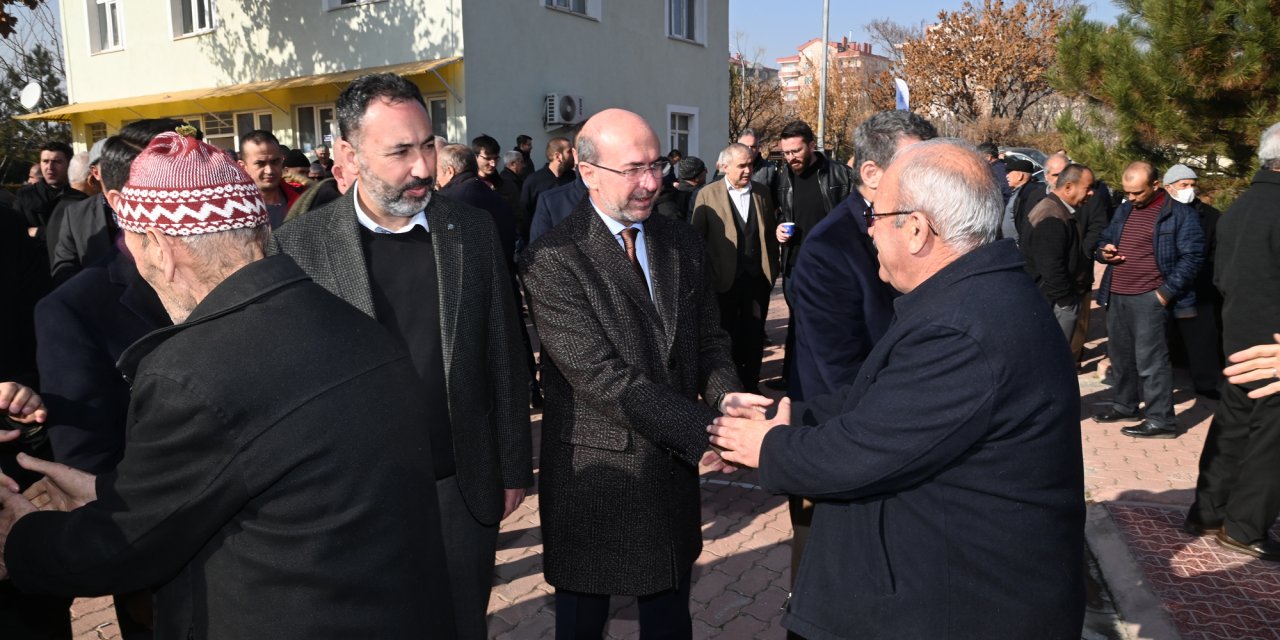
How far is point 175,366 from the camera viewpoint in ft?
5.35

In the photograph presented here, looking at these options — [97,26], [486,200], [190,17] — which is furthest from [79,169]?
[97,26]

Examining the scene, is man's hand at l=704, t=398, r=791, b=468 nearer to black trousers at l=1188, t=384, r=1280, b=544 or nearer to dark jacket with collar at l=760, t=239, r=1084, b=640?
dark jacket with collar at l=760, t=239, r=1084, b=640

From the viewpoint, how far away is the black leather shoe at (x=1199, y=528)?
16.4 feet

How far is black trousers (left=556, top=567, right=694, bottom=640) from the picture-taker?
9.96ft

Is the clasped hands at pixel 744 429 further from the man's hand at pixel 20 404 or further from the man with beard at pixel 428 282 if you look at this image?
the man's hand at pixel 20 404

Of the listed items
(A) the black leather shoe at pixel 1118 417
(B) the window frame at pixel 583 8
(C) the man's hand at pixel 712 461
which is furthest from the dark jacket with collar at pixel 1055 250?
(B) the window frame at pixel 583 8

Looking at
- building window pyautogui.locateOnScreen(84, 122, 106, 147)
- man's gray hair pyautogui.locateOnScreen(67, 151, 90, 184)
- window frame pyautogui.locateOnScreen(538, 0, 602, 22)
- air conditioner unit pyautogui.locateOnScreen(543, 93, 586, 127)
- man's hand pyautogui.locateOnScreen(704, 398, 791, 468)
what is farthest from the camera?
building window pyautogui.locateOnScreen(84, 122, 106, 147)

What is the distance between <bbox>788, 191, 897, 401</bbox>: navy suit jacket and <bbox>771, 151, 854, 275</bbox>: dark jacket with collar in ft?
15.0

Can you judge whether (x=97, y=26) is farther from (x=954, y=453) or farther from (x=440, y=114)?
(x=954, y=453)

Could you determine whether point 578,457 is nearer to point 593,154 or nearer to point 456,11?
point 593,154

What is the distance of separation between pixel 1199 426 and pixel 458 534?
685 centimetres

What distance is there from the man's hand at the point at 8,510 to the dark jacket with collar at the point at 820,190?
6.41 m

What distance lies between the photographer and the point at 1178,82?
8.09 metres

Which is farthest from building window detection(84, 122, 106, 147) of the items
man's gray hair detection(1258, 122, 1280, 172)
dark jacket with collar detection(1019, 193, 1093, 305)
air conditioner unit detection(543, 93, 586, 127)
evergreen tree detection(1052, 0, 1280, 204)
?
man's gray hair detection(1258, 122, 1280, 172)
